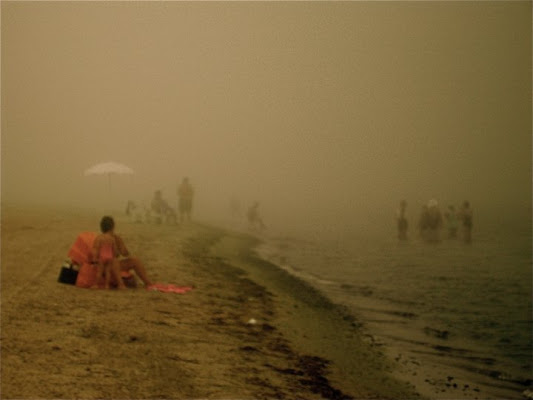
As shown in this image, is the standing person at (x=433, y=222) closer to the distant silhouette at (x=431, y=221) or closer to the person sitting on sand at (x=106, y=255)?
the distant silhouette at (x=431, y=221)

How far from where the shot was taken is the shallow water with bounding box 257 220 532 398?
8758 millimetres

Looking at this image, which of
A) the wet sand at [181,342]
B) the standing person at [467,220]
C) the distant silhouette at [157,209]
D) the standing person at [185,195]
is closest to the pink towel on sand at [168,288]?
the wet sand at [181,342]

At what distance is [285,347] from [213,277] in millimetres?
5576

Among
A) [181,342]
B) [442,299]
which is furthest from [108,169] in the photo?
[181,342]

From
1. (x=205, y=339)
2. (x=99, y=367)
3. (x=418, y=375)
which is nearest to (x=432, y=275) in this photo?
(x=418, y=375)

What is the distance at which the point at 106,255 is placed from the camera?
35.4 feet

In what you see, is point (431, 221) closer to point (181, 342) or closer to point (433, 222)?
point (433, 222)

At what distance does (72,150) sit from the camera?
13888 cm

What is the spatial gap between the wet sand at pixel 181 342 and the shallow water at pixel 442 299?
81 centimetres

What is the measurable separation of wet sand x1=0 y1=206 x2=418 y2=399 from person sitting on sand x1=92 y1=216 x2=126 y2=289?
0.38 metres

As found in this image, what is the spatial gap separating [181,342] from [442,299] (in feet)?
26.5

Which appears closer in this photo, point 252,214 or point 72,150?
point 252,214

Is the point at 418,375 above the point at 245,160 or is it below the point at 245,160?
below

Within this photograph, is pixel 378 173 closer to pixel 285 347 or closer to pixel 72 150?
pixel 72 150
